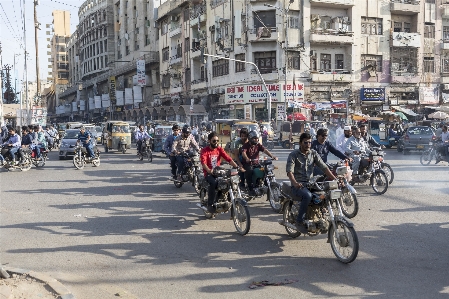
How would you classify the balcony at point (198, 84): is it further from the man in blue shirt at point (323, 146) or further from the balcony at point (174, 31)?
the man in blue shirt at point (323, 146)

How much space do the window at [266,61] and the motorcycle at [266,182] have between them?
102 ft

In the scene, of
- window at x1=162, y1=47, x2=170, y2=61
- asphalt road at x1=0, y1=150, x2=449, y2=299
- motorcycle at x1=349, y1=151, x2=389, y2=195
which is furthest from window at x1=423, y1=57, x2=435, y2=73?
motorcycle at x1=349, y1=151, x2=389, y2=195

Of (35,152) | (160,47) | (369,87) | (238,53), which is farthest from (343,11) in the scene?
(35,152)

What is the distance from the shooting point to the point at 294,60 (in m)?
40.4

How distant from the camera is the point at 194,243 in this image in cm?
757

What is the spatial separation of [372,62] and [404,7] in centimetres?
554

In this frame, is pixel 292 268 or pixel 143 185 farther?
pixel 143 185

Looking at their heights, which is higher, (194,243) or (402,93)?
(402,93)

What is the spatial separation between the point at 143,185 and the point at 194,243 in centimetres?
750

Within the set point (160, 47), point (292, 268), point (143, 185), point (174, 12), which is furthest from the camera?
point (160, 47)

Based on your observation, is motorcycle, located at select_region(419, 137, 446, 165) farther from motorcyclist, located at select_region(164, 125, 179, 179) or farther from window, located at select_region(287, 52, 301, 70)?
window, located at select_region(287, 52, 301, 70)

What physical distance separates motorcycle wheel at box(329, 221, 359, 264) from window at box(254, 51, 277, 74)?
1375 inches

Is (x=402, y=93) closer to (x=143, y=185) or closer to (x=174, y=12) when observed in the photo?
(x=174, y=12)

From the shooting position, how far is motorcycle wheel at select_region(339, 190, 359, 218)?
923 centimetres
